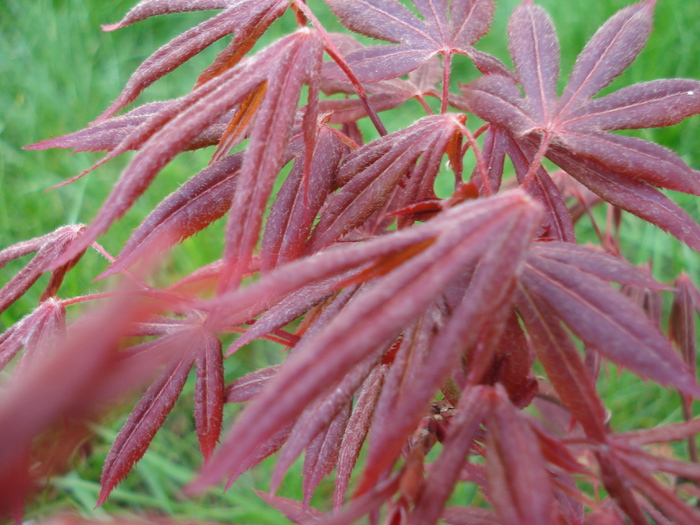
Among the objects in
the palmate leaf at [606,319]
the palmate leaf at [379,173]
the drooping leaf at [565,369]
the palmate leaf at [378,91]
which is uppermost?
the palmate leaf at [378,91]

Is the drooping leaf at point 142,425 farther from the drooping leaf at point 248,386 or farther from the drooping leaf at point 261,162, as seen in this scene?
the drooping leaf at point 261,162

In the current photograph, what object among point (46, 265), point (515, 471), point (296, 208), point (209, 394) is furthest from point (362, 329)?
point (46, 265)

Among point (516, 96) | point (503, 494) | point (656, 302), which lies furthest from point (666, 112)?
point (656, 302)

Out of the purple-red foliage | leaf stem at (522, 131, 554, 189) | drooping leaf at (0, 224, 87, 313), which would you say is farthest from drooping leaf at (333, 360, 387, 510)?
drooping leaf at (0, 224, 87, 313)

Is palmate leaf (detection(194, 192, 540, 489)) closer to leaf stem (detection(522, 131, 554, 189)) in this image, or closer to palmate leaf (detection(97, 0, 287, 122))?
leaf stem (detection(522, 131, 554, 189))

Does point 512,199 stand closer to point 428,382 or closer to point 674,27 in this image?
point 428,382

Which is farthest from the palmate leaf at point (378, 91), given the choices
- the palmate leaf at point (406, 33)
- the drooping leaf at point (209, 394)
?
the drooping leaf at point (209, 394)

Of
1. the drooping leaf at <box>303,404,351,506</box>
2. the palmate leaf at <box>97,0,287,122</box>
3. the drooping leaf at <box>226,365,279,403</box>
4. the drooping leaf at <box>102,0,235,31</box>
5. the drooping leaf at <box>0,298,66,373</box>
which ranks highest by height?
the drooping leaf at <box>102,0,235,31</box>
